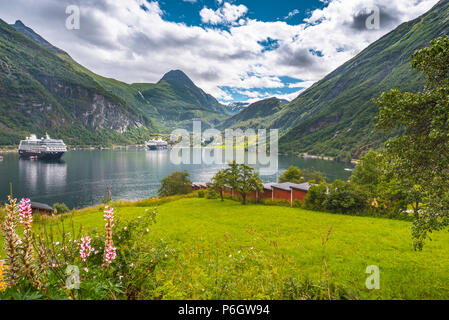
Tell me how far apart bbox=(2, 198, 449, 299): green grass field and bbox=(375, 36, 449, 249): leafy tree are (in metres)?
2.52

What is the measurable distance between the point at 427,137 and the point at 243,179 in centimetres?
2298

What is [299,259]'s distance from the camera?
9.71 meters

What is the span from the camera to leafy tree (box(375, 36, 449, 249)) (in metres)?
5.90

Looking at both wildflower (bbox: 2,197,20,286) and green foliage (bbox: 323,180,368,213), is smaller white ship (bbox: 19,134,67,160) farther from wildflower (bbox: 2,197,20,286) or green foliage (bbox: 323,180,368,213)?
wildflower (bbox: 2,197,20,286)

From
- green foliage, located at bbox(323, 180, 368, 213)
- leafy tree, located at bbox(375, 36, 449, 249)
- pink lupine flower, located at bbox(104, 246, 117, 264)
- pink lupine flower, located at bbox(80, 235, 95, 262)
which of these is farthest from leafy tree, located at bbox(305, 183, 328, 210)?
pink lupine flower, located at bbox(80, 235, 95, 262)

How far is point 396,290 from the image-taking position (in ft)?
22.9

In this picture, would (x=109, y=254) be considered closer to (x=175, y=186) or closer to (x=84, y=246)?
(x=84, y=246)

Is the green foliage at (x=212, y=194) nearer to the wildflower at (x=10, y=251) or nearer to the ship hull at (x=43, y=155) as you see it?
the wildflower at (x=10, y=251)

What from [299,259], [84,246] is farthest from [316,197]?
[84,246]

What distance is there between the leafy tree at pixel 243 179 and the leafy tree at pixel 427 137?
70.3 ft

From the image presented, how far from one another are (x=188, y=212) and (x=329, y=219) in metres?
14.4

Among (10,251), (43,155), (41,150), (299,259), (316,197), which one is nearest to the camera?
(10,251)

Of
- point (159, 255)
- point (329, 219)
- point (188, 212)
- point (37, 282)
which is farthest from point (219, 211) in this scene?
point (37, 282)

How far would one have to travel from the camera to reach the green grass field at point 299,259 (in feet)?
13.1
